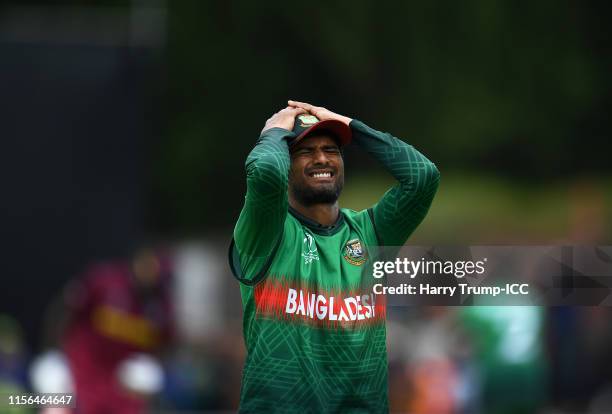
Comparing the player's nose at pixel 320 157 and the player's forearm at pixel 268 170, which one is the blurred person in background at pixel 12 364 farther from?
the player's forearm at pixel 268 170

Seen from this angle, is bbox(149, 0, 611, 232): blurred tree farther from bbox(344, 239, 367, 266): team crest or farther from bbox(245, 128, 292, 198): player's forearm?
bbox(245, 128, 292, 198): player's forearm

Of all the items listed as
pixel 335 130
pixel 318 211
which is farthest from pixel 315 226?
pixel 335 130

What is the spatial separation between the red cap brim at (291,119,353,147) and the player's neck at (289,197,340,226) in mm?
285

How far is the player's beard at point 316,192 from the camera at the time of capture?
589cm

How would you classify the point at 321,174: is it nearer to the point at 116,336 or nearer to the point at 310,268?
the point at 310,268

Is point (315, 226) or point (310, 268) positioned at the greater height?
Answer: point (315, 226)

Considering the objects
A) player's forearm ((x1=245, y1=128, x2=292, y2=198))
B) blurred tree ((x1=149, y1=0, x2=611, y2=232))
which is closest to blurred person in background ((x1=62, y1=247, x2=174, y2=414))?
player's forearm ((x1=245, y1=128, x2=292, y2=198))

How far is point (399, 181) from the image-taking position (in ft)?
20.0

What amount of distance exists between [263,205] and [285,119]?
20.4 inches

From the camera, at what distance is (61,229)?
13.9m

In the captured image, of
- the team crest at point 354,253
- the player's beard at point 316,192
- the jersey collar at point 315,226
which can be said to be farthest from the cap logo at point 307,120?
the team crest at point 354,253

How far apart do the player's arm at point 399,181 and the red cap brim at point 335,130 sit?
4 centimetres

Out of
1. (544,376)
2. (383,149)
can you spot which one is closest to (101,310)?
(544,376)

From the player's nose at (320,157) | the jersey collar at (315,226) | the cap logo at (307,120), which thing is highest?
the cap logo at (307,120)
